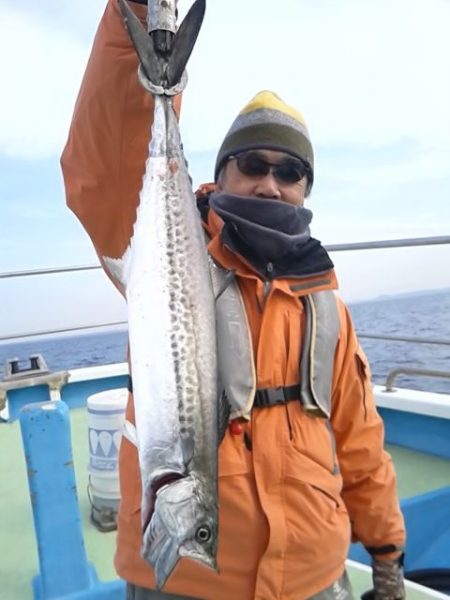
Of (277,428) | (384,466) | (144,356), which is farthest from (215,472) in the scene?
(384,466)

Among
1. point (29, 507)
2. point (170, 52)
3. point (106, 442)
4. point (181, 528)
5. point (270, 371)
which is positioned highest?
point (170, 52)

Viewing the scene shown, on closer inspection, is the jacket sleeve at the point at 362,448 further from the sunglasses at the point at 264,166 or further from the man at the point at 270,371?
the sunglasses at the point at 264,166

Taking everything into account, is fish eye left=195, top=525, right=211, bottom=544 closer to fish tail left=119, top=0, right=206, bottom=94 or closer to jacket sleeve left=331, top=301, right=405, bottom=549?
jacket sleeve left=331, top=301, right=405, bottom=549

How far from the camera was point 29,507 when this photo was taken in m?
3.96

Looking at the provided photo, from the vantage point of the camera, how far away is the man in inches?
64.9

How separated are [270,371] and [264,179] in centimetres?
71

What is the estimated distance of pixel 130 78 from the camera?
1684mm

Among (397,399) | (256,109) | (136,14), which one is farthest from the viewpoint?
(397,399)

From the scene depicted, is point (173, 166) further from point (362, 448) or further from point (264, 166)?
point (362, 448)

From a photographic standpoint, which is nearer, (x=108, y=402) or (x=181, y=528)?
(x=181, y=528)

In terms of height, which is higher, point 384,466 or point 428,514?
point 384,466

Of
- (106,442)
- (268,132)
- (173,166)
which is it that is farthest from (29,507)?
(268,132)

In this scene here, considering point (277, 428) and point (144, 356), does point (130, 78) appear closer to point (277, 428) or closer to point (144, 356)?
point (144, 356)

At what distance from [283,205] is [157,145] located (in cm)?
49
